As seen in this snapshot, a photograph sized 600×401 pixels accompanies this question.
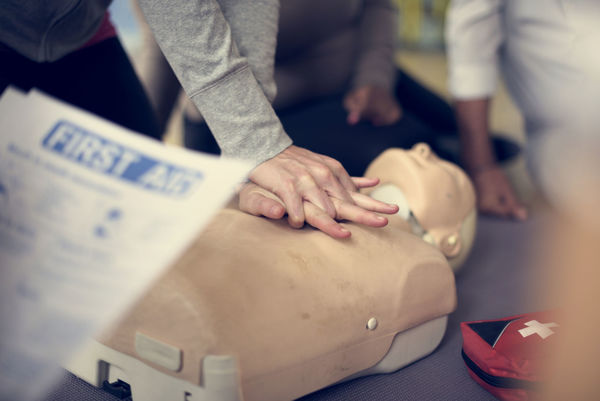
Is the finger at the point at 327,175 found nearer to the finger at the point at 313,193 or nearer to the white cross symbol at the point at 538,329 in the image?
the finger at the point at 313,193

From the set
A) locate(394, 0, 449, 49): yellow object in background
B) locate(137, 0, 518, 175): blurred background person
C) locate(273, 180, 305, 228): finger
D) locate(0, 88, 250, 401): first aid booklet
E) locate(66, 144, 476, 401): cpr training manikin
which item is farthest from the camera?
locate(394, 0, 449, 49): yellow object in background

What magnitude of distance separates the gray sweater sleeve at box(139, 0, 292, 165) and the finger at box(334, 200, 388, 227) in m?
0.11

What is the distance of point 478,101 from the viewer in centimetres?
116

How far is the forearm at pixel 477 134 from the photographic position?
1165 millimetres

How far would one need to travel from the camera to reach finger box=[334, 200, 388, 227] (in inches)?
24.5

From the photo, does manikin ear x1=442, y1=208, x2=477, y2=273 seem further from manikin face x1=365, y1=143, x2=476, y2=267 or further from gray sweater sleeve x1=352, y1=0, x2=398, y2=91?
gray sweater sleeve x1=352, y1=0, x2=398, y2=91

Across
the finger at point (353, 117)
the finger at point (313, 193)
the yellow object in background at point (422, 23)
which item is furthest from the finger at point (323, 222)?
the yellow object in background at point (422, 23)

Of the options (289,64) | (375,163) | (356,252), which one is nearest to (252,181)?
(356,252)

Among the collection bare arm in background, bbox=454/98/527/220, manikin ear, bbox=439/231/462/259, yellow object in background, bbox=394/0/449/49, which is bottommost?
yellow object in background, bbox=394/0/449/49

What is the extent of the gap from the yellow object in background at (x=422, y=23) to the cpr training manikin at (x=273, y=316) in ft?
7.33

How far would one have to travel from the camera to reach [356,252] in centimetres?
61

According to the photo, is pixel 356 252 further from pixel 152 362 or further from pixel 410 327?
pixel 152 362

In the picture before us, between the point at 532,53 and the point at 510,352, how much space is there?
70 cm

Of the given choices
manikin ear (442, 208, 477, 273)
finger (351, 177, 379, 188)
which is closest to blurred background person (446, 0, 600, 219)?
manikin ear (442, 208, 477, 273)
